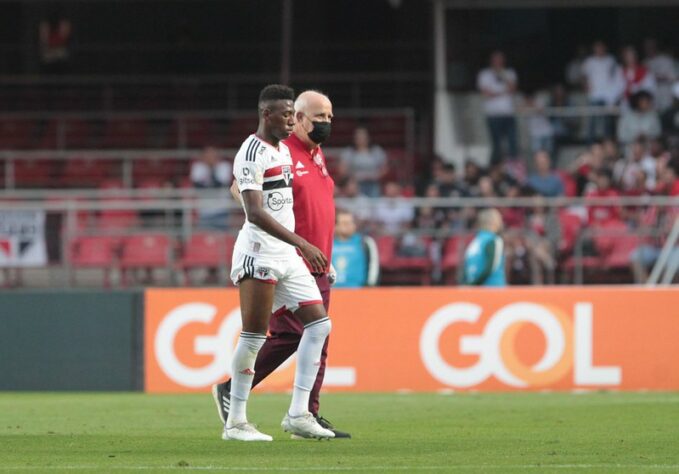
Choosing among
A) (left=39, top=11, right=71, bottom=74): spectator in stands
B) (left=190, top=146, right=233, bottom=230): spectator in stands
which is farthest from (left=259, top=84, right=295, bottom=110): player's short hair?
(left=39, top=11, right=71, bottom=74): spectator in stands

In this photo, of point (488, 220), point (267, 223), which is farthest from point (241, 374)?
point (488, 220)

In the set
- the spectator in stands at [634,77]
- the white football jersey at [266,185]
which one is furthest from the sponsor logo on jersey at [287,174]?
the spectator in stands at [634,77]

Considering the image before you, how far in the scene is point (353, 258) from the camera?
16281mm

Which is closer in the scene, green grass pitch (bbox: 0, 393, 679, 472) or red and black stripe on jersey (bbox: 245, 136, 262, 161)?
A: green grass pitch (bbox: 0, 393, 679, 472)

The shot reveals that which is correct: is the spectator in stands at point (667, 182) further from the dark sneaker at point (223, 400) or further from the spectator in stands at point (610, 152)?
the dark sneaker at point (223, 400)

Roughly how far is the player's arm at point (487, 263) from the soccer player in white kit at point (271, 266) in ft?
22.6

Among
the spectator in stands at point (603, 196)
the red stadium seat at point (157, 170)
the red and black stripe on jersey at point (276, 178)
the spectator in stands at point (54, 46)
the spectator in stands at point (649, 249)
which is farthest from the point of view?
the spectator in stands at point (54, 46)

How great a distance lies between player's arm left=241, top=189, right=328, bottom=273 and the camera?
8883mm

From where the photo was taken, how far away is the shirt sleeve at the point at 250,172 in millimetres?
8945

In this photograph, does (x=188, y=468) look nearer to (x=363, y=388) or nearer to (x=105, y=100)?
(x=363, y=388)

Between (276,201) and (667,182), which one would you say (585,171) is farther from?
(276,201)

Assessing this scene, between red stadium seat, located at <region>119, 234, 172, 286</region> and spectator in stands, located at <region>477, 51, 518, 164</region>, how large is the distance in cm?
570

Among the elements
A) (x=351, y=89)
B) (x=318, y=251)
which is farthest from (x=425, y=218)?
(x=318, y=251)

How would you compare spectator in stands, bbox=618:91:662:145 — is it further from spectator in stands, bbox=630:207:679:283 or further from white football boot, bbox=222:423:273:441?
white football boot, bbox=222:423:273:441
